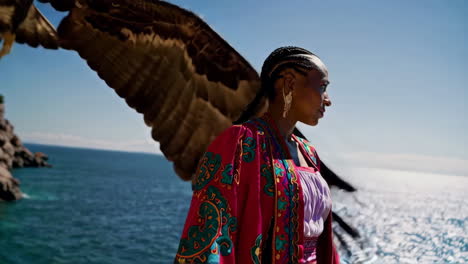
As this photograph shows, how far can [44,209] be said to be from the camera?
5062 cm

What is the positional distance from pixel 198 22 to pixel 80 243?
41001 mm

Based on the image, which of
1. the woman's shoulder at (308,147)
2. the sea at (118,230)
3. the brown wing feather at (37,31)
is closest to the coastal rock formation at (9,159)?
the sea at (118,230)

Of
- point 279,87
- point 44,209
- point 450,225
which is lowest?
point 44,209

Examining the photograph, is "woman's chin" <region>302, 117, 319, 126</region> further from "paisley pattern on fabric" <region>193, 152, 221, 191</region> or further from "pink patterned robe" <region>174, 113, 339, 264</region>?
"paisley pattern on fabric" <region>193, 152, 221, 191</region>

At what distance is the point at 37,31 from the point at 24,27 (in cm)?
14

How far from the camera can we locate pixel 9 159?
5500 cm

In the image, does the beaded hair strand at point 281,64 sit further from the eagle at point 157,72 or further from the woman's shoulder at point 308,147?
the eagle at point 157,72

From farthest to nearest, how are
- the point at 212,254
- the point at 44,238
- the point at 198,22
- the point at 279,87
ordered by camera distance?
the point at 44,238, the point at 198,22, the point at 279,87, the point at 212,254

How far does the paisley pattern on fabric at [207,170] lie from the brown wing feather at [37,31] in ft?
9.04

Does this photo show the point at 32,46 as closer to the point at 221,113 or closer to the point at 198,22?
the point at 198,22

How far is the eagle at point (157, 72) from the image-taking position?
3512 mm

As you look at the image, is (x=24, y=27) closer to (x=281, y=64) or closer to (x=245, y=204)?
(x=281, y=64)

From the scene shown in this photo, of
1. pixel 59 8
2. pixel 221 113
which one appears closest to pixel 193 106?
pixel 221 113

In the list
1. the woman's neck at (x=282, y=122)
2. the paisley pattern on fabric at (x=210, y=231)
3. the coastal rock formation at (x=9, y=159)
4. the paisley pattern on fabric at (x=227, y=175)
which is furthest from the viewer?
the coastal rock formation at (x=9, y=159)
